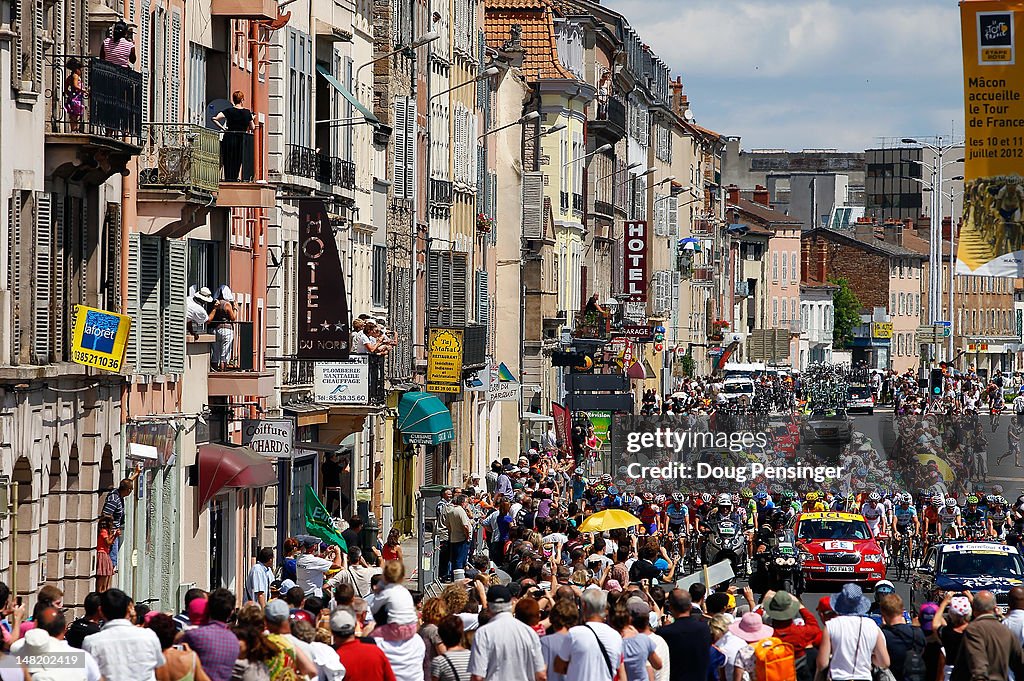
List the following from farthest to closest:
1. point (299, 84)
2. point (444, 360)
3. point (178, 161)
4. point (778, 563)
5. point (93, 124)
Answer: point (444, 360), point (299, 84), point (778, 563), point (178, 161), point (93, 124)

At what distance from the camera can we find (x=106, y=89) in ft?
82.2

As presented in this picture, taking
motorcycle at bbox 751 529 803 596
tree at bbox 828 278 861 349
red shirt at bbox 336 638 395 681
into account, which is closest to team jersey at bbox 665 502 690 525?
motorcycle at bbox 751 529 803 596

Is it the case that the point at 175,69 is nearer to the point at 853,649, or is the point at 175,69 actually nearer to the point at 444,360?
the point at 853,649

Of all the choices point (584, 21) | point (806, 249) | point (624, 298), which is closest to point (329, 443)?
point (584, 21)

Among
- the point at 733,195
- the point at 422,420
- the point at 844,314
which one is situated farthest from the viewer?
the point at 844,314

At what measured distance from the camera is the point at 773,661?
17.9 metres

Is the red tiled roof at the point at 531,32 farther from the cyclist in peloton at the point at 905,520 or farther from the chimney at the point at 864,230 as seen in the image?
the chimney at the point at 864,230

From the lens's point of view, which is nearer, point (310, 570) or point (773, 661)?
point (773, 661)

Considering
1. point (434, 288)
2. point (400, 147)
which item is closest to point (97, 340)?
point (400, 147)

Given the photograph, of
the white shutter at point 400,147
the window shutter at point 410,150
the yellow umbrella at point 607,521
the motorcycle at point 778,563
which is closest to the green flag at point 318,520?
the yellow umbrella at point 607,521

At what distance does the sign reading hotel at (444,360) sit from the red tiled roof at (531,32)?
85.0 feet

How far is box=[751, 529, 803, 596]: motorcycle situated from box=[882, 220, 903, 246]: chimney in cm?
14430

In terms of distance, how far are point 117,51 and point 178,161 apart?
8.83 feet

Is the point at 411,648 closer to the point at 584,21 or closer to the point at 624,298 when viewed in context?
the point at 584,21
